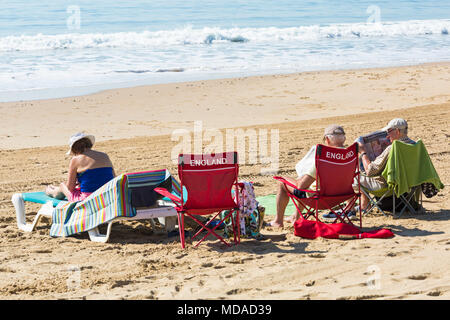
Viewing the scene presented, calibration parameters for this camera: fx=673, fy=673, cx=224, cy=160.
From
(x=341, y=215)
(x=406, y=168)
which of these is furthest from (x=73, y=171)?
(x=406, y=168)

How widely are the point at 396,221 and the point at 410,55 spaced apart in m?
17.0

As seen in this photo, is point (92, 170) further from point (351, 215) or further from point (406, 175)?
point (406, 175)

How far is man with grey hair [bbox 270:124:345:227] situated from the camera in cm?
598

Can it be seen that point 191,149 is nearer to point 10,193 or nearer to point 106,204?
point 10,193

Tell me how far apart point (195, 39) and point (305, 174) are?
72.4 feet

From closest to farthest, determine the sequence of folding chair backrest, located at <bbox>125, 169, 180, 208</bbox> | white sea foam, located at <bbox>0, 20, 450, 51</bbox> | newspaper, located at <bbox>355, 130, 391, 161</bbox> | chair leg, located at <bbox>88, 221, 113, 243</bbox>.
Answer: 1. chair leg, located at <bbox>88, 221, 113, 243</bbox>
2. folding chair backrest, located at <bbox>125, 169, 180, 208</bbox>
3. newspaper, located at <bbox>355, 130, 391, 161</bbox>
4. white sea foam, located at <bbox>0, 20, 450, 51</bbox>

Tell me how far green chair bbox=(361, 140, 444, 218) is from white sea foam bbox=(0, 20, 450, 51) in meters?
20.6

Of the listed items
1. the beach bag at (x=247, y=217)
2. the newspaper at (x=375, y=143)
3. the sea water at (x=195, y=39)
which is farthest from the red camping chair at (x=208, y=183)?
the sea water at (x=195, y=39)

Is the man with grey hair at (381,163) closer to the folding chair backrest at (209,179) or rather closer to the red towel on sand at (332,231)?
the red towel on sand at (332,231)

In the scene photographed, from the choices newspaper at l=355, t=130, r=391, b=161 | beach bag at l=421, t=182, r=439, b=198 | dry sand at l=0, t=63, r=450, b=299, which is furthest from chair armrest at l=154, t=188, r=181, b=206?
beach bag at l=421, t=182, r=439, b=198

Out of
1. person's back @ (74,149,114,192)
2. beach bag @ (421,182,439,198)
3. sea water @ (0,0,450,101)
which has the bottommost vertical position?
beach bag @ (421,182,439,198)

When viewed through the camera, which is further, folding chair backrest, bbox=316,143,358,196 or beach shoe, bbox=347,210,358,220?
beach shoe, bbox=347,210,358,220

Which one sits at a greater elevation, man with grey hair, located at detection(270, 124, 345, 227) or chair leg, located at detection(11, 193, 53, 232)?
man with grey hair, located at detection(270, 124, 345, 227)

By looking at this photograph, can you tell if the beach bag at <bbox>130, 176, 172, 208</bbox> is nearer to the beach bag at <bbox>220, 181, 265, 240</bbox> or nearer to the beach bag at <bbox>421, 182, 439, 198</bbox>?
the beach bag at <bbox>220, 181, 265, 240</bbox>
